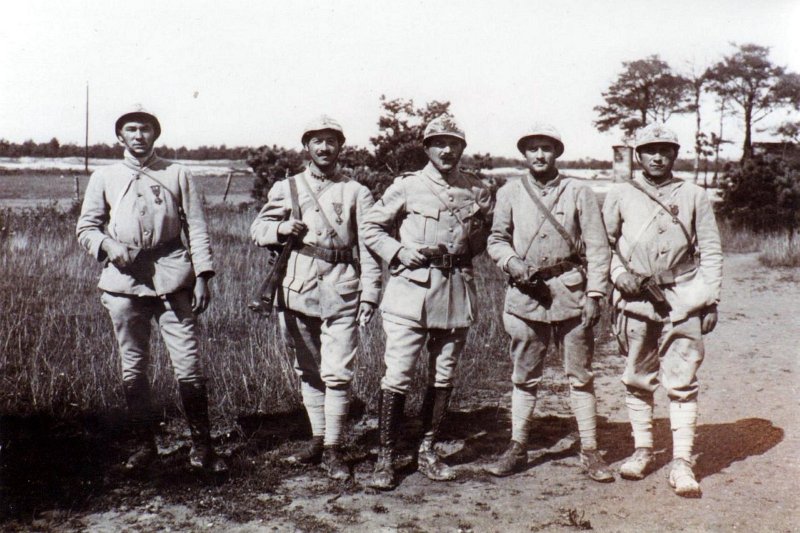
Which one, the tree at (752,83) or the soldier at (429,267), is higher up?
the tree at (752,83)

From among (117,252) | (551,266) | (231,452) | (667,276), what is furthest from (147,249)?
(667,276)

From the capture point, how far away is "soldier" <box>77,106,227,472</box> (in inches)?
167

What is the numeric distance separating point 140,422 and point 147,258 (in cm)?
110

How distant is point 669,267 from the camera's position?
428cm

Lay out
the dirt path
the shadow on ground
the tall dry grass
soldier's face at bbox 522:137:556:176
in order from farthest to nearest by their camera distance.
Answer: the tall dry grass → soldier's face at bbox 522:137:556:176 → the shadow on ground → the dirt path

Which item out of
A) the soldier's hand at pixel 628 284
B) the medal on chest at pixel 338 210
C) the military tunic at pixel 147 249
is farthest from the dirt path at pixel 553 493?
the medal on chest at pixel 338 210

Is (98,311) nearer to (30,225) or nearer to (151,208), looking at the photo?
(151,208)

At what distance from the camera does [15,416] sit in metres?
5.01

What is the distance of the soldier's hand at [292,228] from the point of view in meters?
4.38

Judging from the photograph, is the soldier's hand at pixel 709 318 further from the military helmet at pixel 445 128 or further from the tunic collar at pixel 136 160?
the tunic collar at pixel 136 160

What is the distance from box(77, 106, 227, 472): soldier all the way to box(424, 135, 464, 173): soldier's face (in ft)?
5.07

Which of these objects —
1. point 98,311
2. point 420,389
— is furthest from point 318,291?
point 98,311

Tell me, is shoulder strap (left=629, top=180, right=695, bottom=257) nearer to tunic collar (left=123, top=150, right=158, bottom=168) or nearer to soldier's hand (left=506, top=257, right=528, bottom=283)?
soldier's hand (left=506, top=257, right=528, bottom=283)

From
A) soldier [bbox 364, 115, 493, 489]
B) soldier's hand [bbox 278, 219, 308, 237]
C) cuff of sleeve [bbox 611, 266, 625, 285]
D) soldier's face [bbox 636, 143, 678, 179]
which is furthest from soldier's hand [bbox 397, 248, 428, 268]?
soldier's face [bbox 636, 143, 678, 179]
